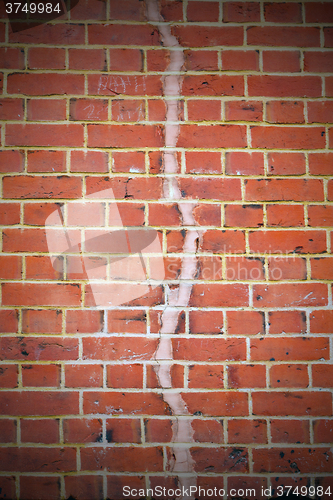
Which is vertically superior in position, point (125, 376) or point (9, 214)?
point (9, 214)

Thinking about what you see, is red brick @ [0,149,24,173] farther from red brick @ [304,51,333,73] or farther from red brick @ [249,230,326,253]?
red brick @ [304,51,333,73]

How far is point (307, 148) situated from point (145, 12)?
80cm

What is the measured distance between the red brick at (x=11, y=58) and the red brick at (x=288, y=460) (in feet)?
5.53

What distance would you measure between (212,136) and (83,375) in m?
1.01

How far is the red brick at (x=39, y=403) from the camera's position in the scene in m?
1.16

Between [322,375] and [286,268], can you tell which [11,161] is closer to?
[286,268]

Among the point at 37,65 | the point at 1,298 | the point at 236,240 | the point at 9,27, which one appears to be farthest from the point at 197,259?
the point at 9,27

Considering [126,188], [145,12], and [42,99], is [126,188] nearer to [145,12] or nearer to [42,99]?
[42,99]

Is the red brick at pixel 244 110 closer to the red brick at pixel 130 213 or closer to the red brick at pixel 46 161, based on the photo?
the red brick at pixel 130 213

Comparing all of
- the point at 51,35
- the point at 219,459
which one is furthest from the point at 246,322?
the point at 51,35

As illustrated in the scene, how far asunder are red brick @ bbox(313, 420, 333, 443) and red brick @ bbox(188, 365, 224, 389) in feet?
1.24

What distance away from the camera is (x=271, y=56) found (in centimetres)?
120

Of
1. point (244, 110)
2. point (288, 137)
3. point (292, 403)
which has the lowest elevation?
point (292, 403)

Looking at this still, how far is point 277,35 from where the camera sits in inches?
47.1
